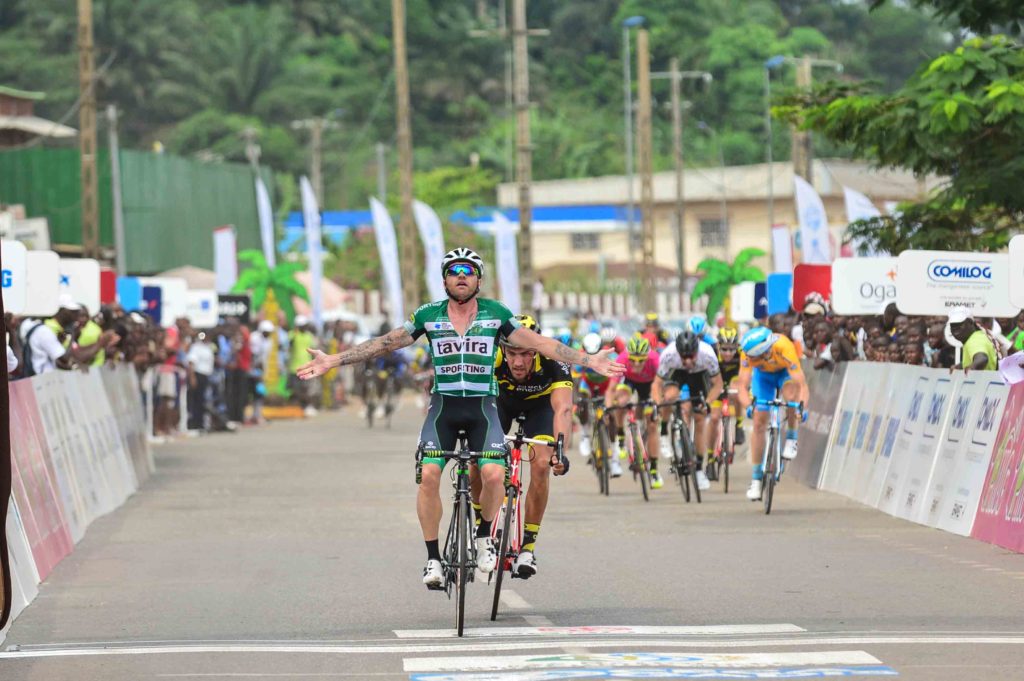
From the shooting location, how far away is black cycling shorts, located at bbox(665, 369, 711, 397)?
71.1ft

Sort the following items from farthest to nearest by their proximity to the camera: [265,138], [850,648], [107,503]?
[265,138] < [107,503] < [850,648]

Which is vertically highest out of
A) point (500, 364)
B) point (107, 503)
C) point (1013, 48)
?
point (1013, 48)

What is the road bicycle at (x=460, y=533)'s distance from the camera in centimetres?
1124

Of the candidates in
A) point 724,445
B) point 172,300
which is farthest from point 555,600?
point 172,300

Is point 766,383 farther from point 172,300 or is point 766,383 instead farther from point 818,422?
point 172,300

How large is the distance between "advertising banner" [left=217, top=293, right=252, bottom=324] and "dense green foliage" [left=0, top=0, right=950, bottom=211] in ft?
172

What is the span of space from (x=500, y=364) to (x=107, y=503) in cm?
818

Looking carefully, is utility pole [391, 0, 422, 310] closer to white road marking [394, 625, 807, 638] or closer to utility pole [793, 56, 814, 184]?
utility pole [793, 56, 814, 184]

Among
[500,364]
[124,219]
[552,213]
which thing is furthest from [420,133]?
[500,364]

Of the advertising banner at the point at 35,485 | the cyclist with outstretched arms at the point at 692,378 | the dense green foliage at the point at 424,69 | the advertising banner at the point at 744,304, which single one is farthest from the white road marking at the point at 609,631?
the dense green foliage at the point at 424,69

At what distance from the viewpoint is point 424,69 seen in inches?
4323

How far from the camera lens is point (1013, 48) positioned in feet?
73.1

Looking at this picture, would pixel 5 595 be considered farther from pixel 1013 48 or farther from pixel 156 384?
pixel 156 384

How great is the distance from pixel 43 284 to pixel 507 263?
26.8m
